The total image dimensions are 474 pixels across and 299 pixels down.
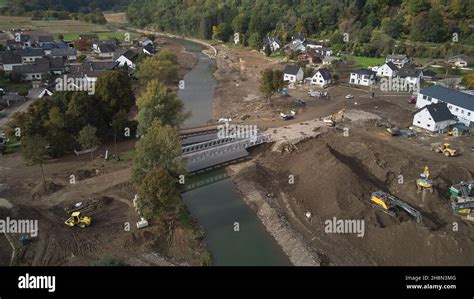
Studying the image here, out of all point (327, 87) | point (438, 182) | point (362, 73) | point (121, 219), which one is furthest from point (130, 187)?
point (362, 73)

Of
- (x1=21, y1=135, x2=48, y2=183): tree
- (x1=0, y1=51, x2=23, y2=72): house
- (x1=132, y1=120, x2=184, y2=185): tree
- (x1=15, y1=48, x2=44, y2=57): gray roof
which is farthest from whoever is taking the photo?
(x1=15, y1=48, x2=44, y2=57): gray roof

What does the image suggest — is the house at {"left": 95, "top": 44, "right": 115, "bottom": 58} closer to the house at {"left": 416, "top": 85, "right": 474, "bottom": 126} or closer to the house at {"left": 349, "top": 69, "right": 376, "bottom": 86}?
the house at {"left": 349, "top": 69, "right": 376, "bottom": 86}

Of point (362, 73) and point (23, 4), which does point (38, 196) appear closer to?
point (362, 73)

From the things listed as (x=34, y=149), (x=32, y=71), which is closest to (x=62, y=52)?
(x=32, y=71)

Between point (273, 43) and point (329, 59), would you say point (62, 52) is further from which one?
point (329, 59)

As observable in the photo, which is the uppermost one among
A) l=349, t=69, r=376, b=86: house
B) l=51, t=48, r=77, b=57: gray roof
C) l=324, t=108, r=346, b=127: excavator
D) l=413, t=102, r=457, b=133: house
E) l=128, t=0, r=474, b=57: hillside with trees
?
l=128, t=0, r=474, b=57: hillside with trees

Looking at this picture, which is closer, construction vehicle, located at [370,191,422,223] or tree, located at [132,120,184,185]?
construction vehicle, located at [370,191,422,223]

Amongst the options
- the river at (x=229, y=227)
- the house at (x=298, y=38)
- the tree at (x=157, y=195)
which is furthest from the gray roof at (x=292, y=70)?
the tree at (x=157, y=195)

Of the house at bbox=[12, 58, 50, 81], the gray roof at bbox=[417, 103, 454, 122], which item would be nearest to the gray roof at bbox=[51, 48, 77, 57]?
the house at bbox=[12, 58, 50, 81]
